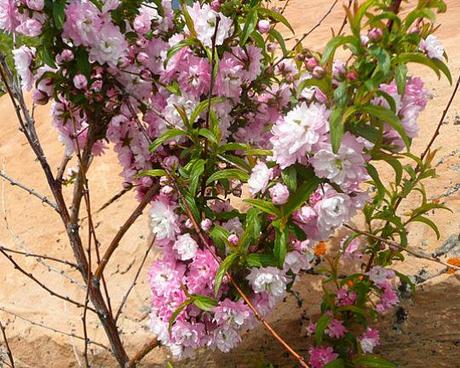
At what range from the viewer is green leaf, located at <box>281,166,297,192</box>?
4.89ft

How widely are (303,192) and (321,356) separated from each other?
3.29ft

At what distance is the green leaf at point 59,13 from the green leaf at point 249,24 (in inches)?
23.3

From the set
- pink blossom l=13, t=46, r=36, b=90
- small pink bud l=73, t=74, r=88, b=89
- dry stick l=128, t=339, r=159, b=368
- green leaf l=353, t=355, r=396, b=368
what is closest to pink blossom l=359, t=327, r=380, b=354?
green leaf l=353, t=355, r=396, b=368

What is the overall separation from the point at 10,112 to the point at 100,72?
385cm

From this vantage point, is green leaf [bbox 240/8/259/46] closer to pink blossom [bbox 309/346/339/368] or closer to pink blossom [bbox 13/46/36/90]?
pink blossom [bbox 13/46/36/90]

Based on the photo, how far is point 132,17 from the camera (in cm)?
196

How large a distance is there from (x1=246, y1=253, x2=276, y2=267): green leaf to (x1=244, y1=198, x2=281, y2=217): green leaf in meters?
0.19

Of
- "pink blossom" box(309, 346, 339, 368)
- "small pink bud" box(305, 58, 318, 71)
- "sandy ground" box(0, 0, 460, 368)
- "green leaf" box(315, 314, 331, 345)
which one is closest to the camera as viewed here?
"small pink bud" box(305, 58, 318, 71)

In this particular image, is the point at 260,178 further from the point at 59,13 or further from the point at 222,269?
the point at 59,13

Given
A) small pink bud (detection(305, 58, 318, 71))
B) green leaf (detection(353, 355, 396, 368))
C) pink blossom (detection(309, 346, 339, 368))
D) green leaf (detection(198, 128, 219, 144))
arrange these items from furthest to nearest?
pink blossom (detection(309, 346, 339, 368)) < green leaf (detection(353, 355, 396, 368)) < green leaf (detection(198, 128, 219, 144)) < small pink bud (detection(305, 58, 318, 71))

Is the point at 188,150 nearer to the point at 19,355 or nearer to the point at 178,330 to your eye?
the point at 178,330

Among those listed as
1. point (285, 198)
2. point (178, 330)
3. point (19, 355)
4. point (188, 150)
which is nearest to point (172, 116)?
point (188, 150)

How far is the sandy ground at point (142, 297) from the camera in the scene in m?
2.35

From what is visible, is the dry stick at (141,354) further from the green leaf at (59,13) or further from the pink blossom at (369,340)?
the green leaf at (59,13)
